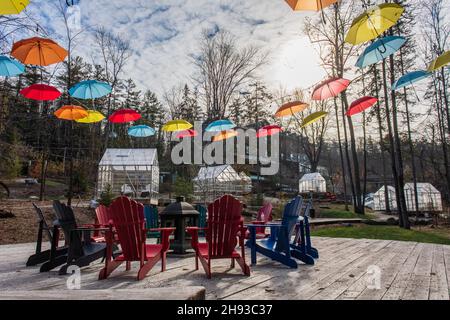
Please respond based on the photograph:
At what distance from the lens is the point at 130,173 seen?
18.2m

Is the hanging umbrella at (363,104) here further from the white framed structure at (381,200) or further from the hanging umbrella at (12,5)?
the white framed structure at (381,200)

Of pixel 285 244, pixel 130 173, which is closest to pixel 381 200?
pixel 130 173

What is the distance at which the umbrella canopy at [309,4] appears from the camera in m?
4.59

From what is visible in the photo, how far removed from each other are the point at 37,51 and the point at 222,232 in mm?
5609

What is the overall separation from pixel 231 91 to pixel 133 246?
66.8ft

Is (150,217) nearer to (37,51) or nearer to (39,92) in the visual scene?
(39,92)

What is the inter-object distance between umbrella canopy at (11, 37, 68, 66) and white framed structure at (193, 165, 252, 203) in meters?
13.4

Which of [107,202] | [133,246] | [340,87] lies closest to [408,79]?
[340,87]

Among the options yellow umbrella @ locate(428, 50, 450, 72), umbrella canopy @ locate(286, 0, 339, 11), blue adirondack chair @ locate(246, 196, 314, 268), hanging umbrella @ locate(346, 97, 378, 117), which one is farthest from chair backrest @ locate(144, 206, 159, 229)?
yellow umbrella @ locate(428, 50, 450, 72)

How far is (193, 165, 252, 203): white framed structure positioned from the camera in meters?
19.8

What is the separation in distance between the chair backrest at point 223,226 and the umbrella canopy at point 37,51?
5.14 meters

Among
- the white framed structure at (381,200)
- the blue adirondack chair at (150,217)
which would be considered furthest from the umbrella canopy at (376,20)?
the white framed structure at (381,200)

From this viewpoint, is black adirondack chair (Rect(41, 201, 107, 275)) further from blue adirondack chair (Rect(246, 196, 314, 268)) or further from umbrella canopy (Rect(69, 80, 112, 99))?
umbrella canopy (Rect(69, 80, 112, 99))
